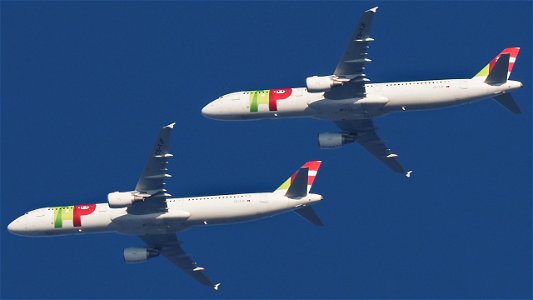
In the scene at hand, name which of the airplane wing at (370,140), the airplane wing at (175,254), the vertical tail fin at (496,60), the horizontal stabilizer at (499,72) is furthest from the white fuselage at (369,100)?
the airplane wing at (175,254)

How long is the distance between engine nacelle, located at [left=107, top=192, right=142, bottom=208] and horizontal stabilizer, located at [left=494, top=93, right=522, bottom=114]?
1395 inches

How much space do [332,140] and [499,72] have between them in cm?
1819

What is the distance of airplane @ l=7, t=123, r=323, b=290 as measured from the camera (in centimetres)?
17125

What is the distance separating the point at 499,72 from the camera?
173 m

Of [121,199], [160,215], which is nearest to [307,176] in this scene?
[160,215]

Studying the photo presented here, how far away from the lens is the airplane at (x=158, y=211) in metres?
171

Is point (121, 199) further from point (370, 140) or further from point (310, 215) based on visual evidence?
point (370, 140)

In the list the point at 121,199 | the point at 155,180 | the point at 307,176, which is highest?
the point at 155,180

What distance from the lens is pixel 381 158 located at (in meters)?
184

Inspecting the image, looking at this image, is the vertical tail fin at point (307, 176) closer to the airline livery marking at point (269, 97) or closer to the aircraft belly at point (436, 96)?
the airline livery marking at point (269, 97)

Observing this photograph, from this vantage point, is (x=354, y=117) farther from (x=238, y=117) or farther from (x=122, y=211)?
(x=122, y=211)

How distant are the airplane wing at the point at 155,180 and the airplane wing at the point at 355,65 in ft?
59.2

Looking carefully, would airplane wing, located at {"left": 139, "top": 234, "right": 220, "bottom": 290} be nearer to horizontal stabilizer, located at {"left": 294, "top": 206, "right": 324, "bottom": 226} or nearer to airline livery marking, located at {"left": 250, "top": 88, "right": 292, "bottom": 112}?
horizontal stabilizer, located at {"left": 294, "top": 206, "right": 324, "bottom": 226}

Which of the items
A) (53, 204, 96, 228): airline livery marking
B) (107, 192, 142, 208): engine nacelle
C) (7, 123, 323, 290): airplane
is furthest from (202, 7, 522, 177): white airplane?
(53, 204, 96, 228): airline livery marking
